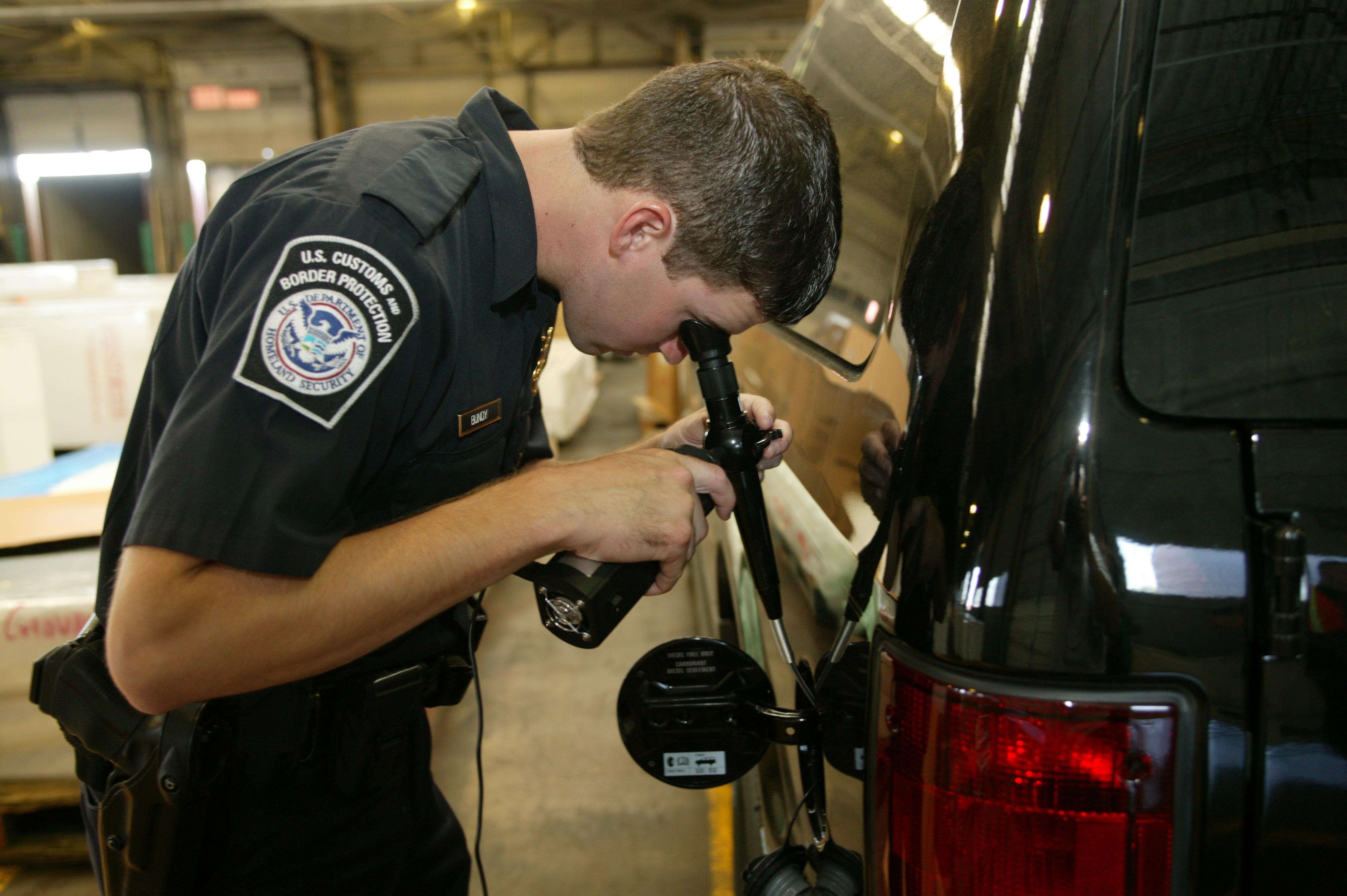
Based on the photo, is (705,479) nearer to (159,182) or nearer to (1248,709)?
(1248,709)

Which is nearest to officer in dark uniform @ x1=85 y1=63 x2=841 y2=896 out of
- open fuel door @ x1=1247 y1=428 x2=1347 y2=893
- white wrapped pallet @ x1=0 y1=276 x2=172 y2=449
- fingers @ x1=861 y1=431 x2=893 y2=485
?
fingers @ x1=861 y1=431 x2=893 y2=485

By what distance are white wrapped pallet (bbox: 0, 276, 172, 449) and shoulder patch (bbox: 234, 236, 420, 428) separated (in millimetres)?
4441

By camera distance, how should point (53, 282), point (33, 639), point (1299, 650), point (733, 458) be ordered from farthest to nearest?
point (53, 282) < point (33, 639) < point (733, 458) < point (1299, 650)

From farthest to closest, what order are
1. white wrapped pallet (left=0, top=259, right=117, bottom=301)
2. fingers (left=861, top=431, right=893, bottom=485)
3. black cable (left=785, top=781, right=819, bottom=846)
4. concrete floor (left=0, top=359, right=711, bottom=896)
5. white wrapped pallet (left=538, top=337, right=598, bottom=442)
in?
1. white wrapped pallet (left=0, top=259, right=117, bottom=301)
2. white wrapped pallet (left=538, top=337, right=598, bottom=442)
3. concrete floor (left=0, top=359, right=711, bottom=896)
4. black cable (left=785, top=781, right=819, bottom=846)
5. fingers (left=861, top=431, right=893, bottom=485)

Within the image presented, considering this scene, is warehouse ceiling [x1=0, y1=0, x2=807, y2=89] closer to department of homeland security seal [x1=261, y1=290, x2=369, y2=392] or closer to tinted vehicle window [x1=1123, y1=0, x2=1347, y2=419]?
department of homeland security seal [x1=261, y1=290, x2=369, y2=392]

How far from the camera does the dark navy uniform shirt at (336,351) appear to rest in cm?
75

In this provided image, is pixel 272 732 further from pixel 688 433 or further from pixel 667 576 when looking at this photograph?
pixel 688 433

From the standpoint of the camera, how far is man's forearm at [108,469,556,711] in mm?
737

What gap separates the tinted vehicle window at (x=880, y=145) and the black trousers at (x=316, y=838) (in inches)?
37.5

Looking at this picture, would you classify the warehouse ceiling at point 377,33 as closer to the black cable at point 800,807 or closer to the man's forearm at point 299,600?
the man's forearm at point 299,600

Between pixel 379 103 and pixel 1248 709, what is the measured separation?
14.1 m

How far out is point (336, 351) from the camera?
773mm

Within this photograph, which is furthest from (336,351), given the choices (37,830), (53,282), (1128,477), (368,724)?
(53,282)

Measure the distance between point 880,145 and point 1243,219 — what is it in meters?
0.58
